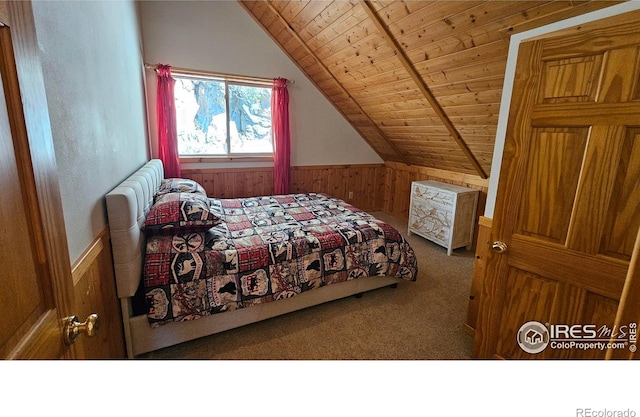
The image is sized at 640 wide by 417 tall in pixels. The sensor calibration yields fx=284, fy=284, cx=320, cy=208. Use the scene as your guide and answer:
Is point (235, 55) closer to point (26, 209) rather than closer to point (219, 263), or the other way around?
point (219, 263)

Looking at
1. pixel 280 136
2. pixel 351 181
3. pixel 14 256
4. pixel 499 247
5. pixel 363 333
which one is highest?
pixel 280 136

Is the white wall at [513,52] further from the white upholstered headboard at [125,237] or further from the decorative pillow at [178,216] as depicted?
the white upholstered headboard at [125,237]

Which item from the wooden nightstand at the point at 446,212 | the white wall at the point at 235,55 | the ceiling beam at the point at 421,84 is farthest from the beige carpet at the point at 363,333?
the white wall at the point at 235,55

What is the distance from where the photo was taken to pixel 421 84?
113 inches

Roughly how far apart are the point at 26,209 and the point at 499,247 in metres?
1.77

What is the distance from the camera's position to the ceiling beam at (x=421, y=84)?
2.53m

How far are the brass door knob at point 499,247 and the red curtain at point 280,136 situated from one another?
3273 mm

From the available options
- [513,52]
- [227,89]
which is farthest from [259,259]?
[227,89]

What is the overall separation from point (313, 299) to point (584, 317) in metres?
1.60

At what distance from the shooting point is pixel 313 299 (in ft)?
7.42

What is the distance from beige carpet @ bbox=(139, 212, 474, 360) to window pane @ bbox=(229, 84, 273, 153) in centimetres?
280

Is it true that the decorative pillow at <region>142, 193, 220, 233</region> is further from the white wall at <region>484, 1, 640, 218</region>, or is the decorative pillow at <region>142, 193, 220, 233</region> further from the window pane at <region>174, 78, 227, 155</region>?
the window pane at <region>174, 78, 227, 155</region>

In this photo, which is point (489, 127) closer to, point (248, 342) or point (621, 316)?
point (621, 316)
